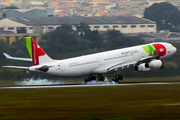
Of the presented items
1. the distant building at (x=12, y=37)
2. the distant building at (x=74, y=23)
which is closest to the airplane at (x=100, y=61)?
the distant building at (x=12, y=37)

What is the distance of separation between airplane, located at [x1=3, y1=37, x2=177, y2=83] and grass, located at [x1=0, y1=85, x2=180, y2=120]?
10.2 meters

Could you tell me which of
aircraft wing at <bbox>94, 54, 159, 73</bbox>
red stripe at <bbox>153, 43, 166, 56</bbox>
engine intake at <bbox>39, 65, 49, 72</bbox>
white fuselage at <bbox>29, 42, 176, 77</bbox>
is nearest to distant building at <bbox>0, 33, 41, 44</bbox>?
red stripe at <bbox>153, 43, 166, 56</bbox>

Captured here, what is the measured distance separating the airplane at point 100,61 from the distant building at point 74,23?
3383 inches

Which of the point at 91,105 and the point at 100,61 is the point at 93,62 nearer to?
→ the point at 100,61

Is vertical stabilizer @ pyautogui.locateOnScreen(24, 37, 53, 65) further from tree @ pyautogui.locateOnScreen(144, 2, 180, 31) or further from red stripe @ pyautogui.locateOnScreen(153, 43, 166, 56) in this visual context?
tree @ pyautogui.locateOnScreen(144, 2, 180, 31)

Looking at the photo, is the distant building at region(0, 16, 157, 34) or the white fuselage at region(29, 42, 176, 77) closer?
the white fuselage at region(29, 42, 176, 77)

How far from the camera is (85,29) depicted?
5950 inches

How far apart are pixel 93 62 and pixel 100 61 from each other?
1.26 metres

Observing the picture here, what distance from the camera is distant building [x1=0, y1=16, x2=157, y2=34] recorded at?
16009 centimetres

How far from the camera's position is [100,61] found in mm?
66438

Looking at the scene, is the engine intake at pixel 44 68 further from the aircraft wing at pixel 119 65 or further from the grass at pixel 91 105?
the grass at pixel 91 105

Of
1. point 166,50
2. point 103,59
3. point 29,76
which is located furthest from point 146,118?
point 29,76

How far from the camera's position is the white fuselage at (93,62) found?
63.3m

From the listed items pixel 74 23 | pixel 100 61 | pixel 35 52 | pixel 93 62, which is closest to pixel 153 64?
pixel 100 61
